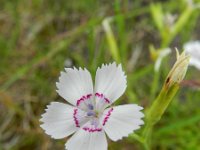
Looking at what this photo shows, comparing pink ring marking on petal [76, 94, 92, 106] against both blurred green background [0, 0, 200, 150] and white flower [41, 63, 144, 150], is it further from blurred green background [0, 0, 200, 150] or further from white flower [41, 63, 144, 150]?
blurred green background [0, 0, 200, 150]

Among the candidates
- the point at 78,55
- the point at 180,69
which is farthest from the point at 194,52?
the point at 180,69

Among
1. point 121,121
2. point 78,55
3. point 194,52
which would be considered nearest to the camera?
point 121,121

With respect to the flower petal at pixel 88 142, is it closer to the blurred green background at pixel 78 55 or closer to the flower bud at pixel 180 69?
the flower bud at pixel 180 69

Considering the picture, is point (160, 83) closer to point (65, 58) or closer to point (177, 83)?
point (65, 58)

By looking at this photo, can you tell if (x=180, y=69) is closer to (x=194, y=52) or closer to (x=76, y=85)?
(x=76, y=85)

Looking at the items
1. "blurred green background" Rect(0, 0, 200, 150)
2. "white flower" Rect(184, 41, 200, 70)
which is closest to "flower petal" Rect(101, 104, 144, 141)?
"blurred green background" Rect(0, 0, 200, 150)

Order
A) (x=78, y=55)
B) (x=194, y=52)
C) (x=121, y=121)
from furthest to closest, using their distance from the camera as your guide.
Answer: (x=78, y=55) < (x=194, y=52) < (x=121, y=121)
